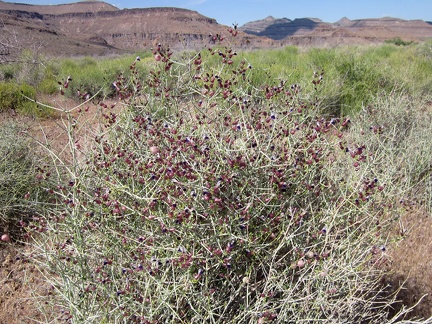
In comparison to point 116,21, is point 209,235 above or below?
below

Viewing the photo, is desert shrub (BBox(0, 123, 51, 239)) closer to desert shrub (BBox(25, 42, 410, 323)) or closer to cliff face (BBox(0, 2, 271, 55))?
desert shrub (BBox(25, 42, 410, 323))

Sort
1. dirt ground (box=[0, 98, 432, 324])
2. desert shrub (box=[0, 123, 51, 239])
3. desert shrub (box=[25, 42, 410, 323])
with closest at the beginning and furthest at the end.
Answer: desert shrub (box=[25, 42, 410, 323]) → dirt ground (box=[0, 98, 432, 324]) → desert shrub (box=[0, 123, 51, 239])

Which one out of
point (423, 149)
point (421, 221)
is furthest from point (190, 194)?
point (423, 149)

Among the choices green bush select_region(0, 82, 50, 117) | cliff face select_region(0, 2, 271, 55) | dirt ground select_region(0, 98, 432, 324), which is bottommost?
dirt ground select_region(0, 98, 432, 324)

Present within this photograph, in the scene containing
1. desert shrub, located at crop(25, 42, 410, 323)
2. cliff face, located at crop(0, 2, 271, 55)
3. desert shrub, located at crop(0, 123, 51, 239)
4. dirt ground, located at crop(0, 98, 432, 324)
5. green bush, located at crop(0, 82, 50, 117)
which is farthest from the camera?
cliff face, located at crop(0, 2, 271, 55)

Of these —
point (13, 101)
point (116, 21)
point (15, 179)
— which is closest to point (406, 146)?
point (15, 179)

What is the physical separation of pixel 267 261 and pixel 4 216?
2455 mm

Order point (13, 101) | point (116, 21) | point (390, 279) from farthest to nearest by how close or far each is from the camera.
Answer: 1. point (116, 21)
2. point (13, 101)
3. point (390, 279)

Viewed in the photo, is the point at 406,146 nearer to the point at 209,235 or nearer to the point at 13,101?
the point at 209,235

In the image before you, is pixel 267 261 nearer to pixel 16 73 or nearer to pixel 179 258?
pixel 179 258

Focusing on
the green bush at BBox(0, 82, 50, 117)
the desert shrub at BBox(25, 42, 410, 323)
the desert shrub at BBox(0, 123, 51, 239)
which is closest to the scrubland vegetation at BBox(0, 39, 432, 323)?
the desert shrub at BBox(25, 42, 410, 323)

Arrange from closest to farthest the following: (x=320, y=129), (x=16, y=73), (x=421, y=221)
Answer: (x=320, y=129), (x=421, y=221), (x=16, y=73)

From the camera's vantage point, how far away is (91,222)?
178 centimetres

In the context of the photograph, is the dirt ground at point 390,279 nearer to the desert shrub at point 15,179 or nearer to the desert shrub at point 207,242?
the desert shrub at point 15,179
